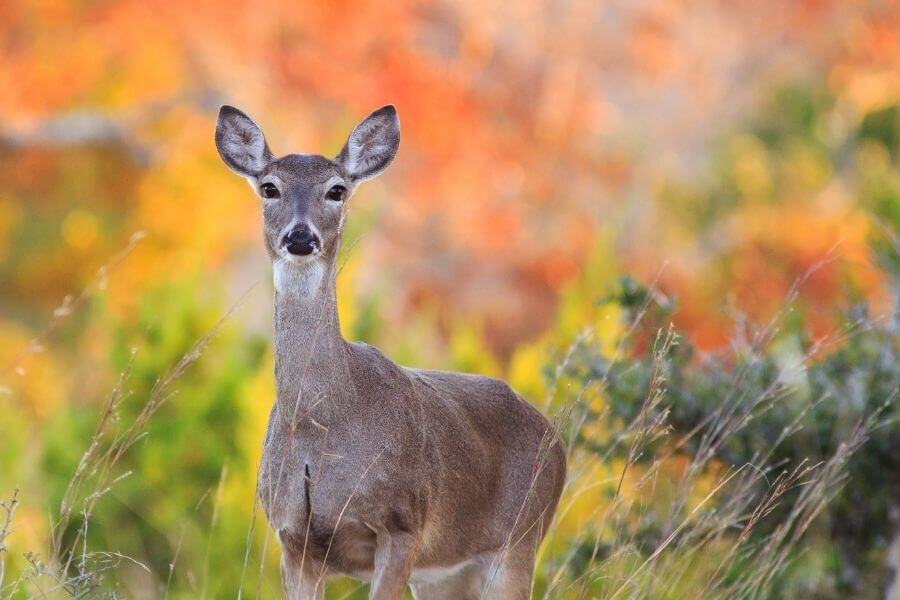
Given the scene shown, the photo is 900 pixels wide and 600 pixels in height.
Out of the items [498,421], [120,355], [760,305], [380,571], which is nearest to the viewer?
[380,571]

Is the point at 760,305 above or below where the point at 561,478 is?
below

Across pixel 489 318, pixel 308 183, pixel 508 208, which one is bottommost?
pixel 489 318

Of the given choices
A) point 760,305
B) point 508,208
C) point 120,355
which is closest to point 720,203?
point 508,208

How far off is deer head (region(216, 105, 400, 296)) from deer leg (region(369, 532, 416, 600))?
70 centimetres

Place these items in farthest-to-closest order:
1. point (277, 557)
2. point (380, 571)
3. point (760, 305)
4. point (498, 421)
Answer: point (760, 305)
point (277, 557)
point (498, 421)
point (380, 571)

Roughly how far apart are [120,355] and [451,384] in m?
5.00

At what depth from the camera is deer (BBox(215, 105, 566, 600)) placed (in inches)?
148

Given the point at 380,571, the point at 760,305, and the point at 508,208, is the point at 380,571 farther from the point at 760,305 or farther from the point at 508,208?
the point at 508,208

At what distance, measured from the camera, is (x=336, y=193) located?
4.05m

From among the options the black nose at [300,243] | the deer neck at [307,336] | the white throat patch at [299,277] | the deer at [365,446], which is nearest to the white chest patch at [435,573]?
the deer at [365,446]

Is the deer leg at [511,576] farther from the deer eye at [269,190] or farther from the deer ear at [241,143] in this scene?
the deer ear at [241,143]

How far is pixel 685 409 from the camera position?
Answer: 573cm

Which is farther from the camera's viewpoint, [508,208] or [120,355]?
[508,208]

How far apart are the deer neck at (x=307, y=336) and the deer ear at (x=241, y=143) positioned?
1.32 feet
